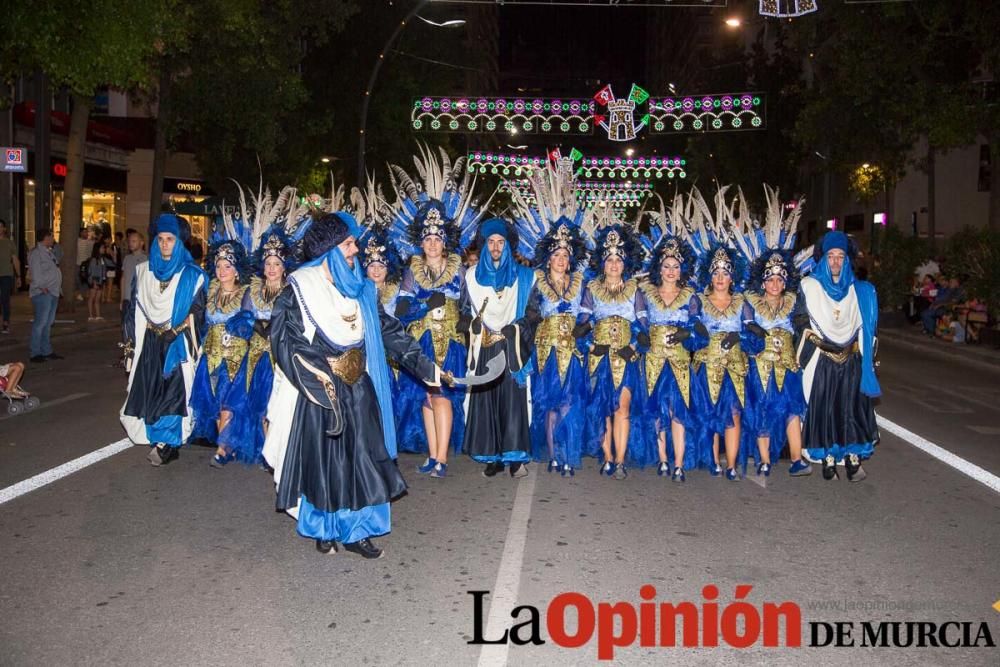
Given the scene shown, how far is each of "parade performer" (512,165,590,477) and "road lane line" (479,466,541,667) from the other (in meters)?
0.73

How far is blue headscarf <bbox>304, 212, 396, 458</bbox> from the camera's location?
5781mm

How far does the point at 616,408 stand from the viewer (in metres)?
8.21

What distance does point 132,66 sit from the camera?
15117mm

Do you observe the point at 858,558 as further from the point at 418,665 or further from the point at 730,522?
the point at 418,665

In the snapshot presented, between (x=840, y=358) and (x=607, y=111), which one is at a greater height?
(x=607, y=111)

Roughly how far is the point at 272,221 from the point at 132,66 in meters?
7.72

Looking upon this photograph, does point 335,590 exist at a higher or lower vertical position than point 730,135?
lower

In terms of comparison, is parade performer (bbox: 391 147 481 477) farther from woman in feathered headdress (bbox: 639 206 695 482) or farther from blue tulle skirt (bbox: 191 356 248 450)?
woman in feathered headdress (bbox: 639 206 695 482)

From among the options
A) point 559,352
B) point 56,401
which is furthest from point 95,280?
point 559,352

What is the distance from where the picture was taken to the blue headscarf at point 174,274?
8.30 meters

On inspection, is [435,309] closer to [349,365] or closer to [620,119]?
[349,365]

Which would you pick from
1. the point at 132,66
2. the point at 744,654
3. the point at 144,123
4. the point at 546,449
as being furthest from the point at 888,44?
the point at 144,123

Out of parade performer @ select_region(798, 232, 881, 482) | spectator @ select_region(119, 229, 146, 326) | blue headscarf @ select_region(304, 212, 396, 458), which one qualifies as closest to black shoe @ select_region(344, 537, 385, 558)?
blue headscarf @ select_region(304, 212, 396, 458)

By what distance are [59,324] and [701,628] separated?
18583 mm
